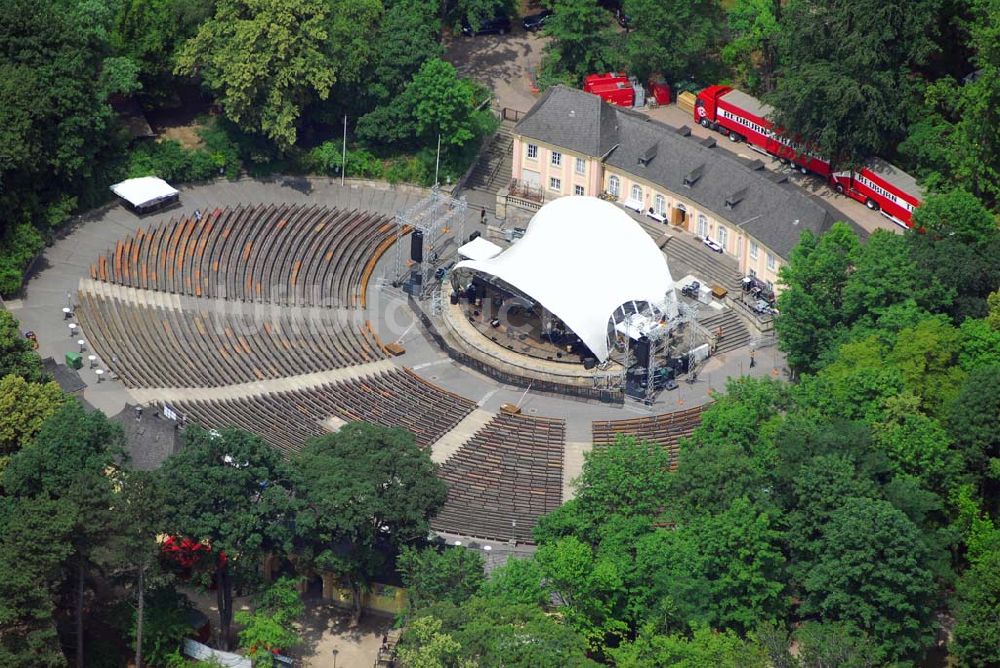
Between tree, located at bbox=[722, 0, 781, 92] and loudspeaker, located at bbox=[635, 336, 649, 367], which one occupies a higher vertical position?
tree, located at bbox=[722, 0, 781, 92]

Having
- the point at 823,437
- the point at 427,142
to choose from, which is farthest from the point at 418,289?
the point at 823,437

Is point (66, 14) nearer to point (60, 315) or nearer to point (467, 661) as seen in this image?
point (60, 315)

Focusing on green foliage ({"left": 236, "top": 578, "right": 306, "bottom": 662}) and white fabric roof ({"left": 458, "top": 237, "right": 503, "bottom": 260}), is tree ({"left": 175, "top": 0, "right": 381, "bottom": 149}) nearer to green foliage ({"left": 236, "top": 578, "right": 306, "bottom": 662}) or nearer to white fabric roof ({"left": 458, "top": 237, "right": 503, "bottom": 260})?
white fabric roof ({"left": 458, "top": 237, "right": 503, "bottom": 260})

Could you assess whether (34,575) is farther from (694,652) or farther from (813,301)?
(813,301)

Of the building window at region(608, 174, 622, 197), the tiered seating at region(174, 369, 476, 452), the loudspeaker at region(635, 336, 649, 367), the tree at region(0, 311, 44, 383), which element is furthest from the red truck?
the tree at region(0, 311, 44, 383)

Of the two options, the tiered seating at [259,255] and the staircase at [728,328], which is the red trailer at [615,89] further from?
the staircase at [728,328]

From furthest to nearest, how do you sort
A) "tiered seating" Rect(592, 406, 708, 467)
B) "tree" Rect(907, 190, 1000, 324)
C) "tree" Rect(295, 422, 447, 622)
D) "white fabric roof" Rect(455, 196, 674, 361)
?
"white fabric roof" Rect(455, 196, 674, 361), "tree" Rect(907, 190, 1000, 324), "tiered seating" Rect(592, 406, 708, 467), "tree" Rect(295, 422, 447, 622)

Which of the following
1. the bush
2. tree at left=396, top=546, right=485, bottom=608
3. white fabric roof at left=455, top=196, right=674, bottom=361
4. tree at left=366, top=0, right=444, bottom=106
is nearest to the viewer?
tree at left=396, top=546, right=485, bottom=608

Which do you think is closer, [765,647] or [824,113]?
[765,647]
